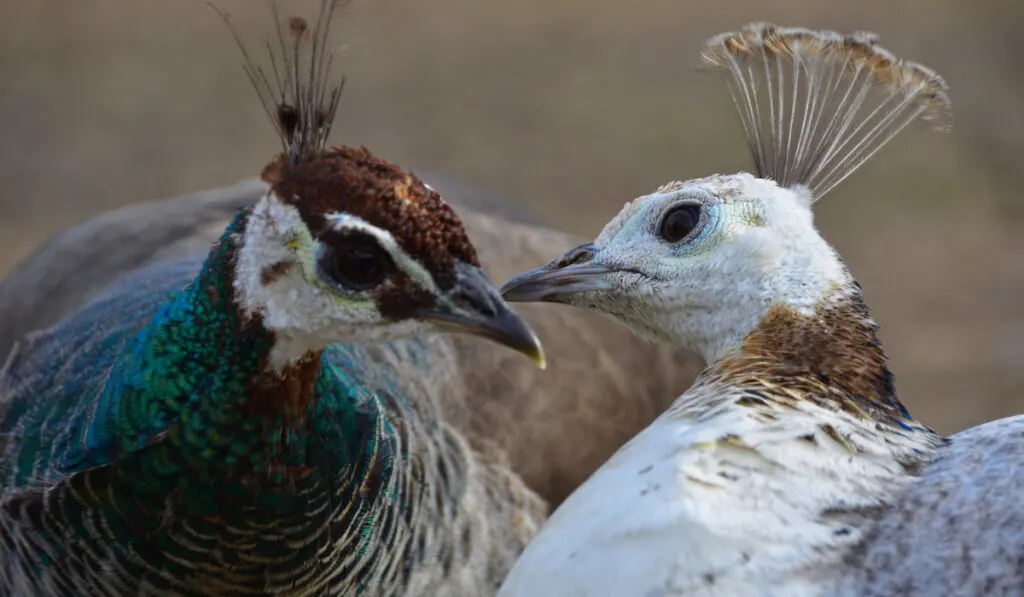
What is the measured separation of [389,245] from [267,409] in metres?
0.30

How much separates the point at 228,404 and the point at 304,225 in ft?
0.89

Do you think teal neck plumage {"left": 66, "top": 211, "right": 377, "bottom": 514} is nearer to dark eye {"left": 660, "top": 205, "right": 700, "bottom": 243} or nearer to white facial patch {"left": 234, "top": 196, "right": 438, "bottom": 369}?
white facial patch {"left": 234, "top": 196, "right": 438, "bottom": 369}

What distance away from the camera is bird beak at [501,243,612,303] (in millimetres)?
1802

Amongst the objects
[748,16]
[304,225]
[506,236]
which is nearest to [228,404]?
[304,225]

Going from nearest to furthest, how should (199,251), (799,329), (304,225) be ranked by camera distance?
(304,225) → (799,329) → (199,251)

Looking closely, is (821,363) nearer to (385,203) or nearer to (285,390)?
(385,203)

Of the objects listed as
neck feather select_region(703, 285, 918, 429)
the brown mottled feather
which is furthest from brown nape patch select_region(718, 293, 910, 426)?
the brown mottled feather

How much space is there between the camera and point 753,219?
1730 millimetres

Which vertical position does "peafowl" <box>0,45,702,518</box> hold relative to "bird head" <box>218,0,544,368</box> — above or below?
above

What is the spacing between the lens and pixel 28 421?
1823 millimetres

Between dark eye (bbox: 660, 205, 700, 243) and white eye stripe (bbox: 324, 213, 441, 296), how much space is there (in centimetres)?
43

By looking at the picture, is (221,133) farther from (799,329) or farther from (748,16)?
(799,329)

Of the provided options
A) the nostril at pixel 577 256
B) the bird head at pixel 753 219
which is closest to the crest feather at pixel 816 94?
the bird head at pixel 753 219

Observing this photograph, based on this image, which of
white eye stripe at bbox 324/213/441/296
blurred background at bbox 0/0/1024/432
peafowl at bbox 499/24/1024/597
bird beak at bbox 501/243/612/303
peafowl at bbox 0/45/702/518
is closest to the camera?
peafowl at bbox 499/24/1024/597
